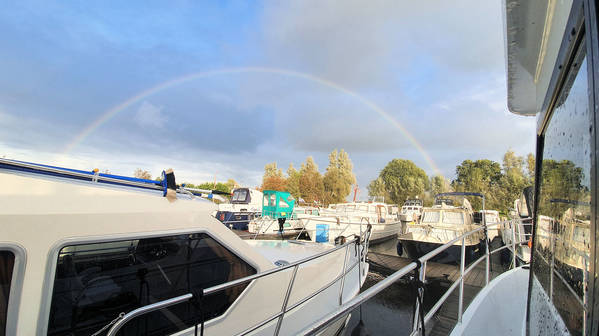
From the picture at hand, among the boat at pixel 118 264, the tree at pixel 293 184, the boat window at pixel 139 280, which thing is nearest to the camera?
the boat at pixel 118 264

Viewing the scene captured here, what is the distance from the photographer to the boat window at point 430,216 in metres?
12.0

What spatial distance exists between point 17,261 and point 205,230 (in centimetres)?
108

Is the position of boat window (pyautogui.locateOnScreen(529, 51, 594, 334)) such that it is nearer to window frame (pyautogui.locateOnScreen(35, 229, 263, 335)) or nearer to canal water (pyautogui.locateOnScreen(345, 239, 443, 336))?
window frame (pyautogui.locateOnScreen(35, 229, 263, 335))

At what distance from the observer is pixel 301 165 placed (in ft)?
151

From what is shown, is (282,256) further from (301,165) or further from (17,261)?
(301,165)

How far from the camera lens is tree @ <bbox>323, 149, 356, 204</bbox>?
3778 centimetres

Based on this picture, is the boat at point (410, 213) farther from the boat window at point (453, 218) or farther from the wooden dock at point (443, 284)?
the wooden dock at point (443, 284)

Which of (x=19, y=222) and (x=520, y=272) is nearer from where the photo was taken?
(x=19, y=222)

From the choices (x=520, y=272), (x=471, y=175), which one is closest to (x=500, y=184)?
(x=471, y=175)

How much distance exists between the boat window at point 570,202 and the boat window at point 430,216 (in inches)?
467

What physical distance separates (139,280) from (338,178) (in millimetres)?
37110

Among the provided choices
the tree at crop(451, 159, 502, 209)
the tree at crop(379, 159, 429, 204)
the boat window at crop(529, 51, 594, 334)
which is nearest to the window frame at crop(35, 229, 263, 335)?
the boat window at crop(529, 51, 594, 334)

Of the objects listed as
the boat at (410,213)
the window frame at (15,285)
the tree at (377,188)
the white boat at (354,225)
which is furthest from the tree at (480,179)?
the window frame at (15,285)

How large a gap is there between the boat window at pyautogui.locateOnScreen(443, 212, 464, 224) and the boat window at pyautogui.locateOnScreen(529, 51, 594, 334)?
11357mm
